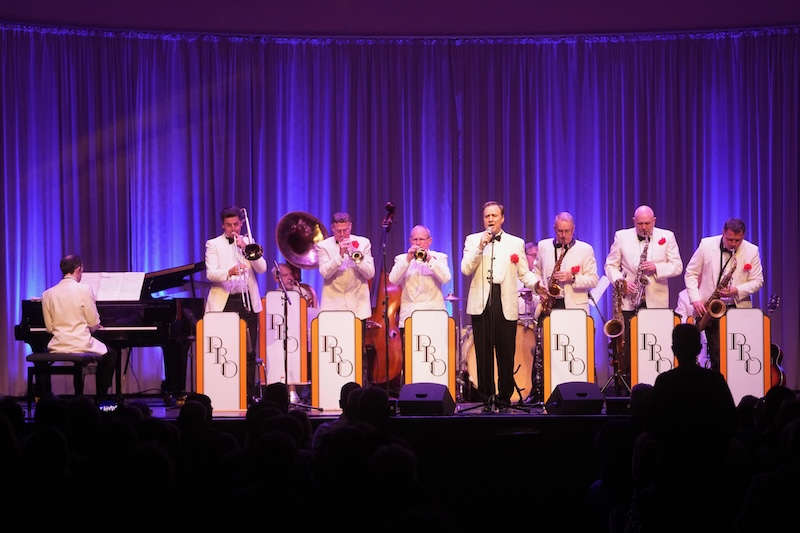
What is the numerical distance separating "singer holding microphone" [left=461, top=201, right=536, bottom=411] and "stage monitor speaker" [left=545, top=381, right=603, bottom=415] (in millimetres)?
1620

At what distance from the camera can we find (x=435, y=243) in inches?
488

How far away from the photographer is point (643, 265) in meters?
9.60

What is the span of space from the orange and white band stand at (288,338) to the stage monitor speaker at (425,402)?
8.26 feet

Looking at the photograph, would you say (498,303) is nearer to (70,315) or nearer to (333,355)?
(333,355)

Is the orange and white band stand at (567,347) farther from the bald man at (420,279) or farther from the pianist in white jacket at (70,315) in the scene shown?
the pianist in white jacket at (70,315)

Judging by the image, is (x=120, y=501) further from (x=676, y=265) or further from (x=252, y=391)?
(x=676, y=265)

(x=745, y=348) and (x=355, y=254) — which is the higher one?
(x=355, y=254)

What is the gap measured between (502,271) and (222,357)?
9.07 ft

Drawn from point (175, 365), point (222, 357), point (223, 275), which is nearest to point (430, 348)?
point (222, 357)

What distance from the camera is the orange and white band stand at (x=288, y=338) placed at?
9.93 m

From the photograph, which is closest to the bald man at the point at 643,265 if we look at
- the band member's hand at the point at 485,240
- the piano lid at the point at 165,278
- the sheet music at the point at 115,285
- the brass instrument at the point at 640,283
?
the brass instrument at the point at 640,283

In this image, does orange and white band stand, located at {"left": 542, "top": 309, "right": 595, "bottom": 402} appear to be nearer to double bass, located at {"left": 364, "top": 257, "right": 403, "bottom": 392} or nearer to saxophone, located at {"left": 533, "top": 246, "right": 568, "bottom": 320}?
saxophone, located at {"left": 533, "top": 246, "right": 568, "bottom": 320}

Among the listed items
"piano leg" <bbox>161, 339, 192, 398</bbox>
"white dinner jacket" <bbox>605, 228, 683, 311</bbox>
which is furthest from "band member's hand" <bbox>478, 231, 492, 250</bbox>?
"piano leg" <bbox>161, 339, 192, 398</bbox>

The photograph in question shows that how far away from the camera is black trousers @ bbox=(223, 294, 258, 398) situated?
9570 millimetres
